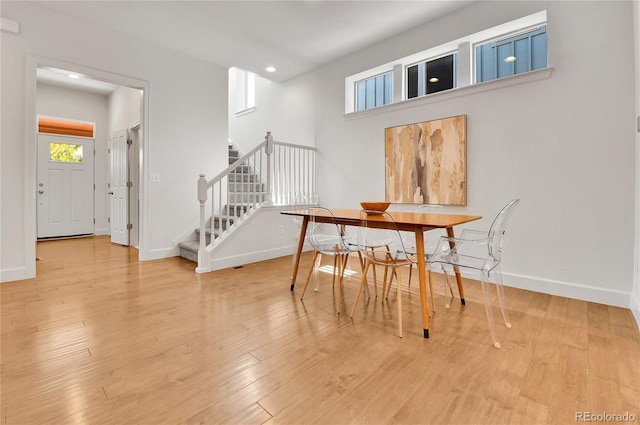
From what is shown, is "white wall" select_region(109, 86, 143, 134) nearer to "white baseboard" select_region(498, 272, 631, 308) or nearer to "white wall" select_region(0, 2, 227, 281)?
"white wall" select_region(0, 2, 227, 281)

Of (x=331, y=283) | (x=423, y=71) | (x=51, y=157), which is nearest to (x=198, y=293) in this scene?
(x=331, y=283)

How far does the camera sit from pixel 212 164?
193 inches

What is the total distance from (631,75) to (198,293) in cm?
418

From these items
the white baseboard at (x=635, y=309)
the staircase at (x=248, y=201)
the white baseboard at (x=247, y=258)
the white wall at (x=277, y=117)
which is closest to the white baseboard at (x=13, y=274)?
the staircase at (x=248, y=201)

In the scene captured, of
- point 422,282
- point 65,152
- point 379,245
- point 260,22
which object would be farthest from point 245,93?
point 422,282

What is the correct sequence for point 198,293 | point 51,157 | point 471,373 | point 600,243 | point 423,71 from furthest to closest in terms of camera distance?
point 51,157 → point 423,71 → point 198,293 → point 600,243 → point 471,373

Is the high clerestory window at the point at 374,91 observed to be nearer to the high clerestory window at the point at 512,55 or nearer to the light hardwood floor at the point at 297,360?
the high clerestory window at the point at 512,55

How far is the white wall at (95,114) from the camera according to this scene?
5.91m

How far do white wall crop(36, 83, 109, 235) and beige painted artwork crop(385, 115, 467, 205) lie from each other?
6.17 meters

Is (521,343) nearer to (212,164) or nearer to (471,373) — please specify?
(471,373)

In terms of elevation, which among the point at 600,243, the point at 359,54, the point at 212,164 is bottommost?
the point at 600,243

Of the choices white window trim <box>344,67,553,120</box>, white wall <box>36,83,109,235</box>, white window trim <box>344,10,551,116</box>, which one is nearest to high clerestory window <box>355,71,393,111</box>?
white window trim <box>344,10,551,116</box>

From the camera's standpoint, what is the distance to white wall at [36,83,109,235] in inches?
233

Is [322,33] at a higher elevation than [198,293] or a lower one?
higher
